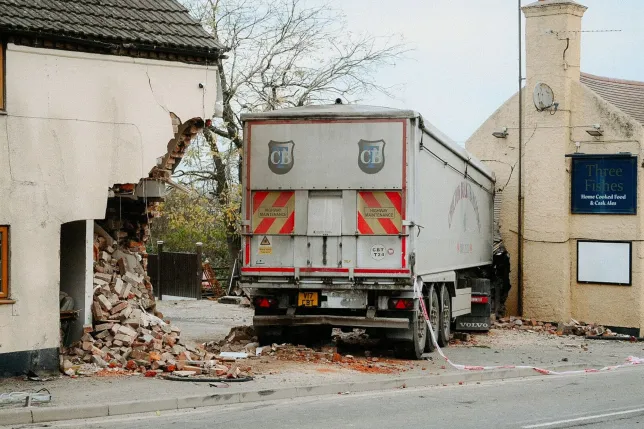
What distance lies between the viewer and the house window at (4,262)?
13438 mm

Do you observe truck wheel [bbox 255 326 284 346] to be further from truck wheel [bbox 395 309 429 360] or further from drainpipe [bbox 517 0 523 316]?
drainpipe [bbox 517 0 523 316]

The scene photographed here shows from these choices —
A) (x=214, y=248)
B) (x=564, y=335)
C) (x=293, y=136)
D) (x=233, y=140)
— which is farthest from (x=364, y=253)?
(x=214, y=248)

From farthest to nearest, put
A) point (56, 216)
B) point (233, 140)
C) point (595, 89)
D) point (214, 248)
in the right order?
point (214, 248)
point (233, 140)
point (595, 89)
point (56, 216)

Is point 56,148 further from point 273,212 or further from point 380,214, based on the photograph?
point 380,214

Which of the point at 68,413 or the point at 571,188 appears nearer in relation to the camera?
the point at 68,413

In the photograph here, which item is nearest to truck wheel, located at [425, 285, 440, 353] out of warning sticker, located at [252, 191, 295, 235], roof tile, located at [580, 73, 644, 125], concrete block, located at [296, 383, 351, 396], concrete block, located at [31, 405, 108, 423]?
warning sticker, located at [252, 191, 295, 235]

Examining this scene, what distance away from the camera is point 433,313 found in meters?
18.5

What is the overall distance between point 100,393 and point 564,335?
13987 mm

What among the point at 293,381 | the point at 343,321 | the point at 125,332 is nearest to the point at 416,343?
the point at 343,321

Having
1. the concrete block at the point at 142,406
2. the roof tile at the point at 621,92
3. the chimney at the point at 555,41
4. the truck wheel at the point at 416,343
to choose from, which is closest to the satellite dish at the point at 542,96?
the chimney at the point at 555,41

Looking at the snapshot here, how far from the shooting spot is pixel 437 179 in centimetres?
1831

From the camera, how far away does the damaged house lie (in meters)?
13.5

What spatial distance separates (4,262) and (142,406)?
9.90 ft

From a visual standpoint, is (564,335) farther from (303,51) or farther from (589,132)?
(303,51)
